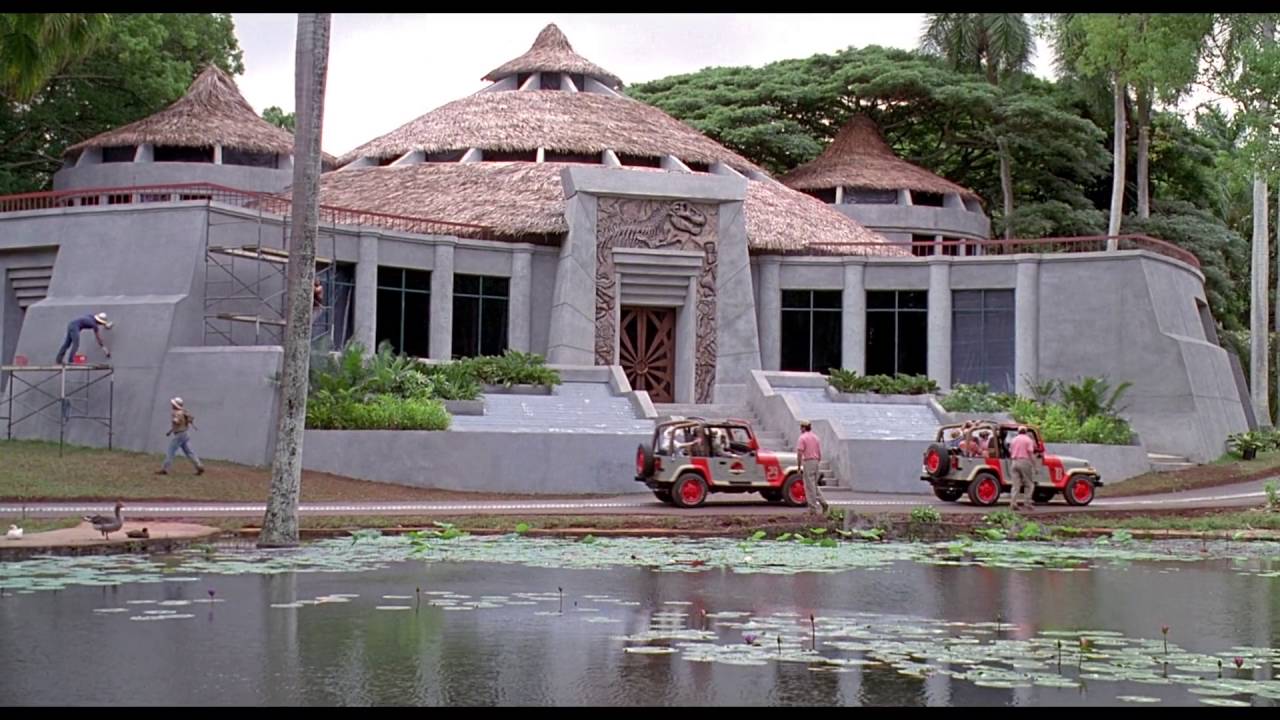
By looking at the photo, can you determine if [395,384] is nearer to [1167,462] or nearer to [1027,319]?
[1027,319]

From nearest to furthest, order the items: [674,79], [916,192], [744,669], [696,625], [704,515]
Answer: [744,669] → [696,625] → [704,515] → [916,192] → [674,79]

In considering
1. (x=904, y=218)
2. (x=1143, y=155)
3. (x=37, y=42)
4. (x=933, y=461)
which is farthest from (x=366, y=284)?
(x=1143, y=155)

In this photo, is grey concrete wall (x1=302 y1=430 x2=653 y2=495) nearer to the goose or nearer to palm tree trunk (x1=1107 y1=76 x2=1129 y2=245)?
the goose

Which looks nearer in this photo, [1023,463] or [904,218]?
[1023,463]

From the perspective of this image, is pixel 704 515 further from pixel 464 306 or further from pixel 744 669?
pixel 464 306

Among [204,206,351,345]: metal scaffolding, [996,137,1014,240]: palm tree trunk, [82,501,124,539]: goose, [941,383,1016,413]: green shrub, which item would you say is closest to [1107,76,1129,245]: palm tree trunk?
[996,137,1014,240]: palm tree trunk

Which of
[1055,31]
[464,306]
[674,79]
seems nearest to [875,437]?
[464,306]

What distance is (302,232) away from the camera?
66.6ft

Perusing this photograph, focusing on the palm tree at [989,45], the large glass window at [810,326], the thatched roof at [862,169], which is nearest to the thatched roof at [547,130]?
the large glass window at [810,326]

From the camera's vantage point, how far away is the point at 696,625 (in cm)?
1208

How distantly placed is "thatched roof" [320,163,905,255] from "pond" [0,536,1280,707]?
2475cm

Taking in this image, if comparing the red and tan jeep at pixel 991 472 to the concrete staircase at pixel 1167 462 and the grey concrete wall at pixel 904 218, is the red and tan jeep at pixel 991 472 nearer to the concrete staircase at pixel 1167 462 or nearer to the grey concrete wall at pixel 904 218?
the concrete staircase at pixel 1167 462

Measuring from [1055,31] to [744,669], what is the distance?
49.8 meters

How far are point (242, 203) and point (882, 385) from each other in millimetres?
16007
